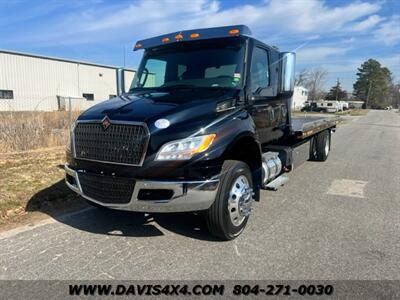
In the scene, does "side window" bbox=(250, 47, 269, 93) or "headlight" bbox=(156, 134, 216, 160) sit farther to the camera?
"side window" bbox=(250, 47, 269, 93)

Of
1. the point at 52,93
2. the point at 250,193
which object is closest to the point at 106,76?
the point at 52,93

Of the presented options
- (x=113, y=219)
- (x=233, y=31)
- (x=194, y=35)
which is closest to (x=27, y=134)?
(x=113, y=219)

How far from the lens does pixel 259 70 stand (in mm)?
5602

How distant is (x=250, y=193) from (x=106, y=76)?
1996 inches

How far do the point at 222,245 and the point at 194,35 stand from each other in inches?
114

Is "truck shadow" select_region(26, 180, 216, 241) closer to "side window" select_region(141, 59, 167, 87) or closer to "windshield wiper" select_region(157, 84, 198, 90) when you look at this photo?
"windshield wiper" select_region(157, 84, 198, 90)

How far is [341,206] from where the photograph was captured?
20.1ft

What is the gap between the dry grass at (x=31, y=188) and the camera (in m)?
5.79

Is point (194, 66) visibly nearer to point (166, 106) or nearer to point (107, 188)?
point (166, 106)

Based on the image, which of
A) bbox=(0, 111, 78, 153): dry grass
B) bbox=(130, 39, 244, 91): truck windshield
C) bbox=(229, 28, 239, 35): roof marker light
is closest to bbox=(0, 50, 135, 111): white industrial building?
bbox=(0, 111, 78, 153): dry grass

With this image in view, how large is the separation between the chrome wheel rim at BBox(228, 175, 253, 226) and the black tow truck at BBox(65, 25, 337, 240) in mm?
12

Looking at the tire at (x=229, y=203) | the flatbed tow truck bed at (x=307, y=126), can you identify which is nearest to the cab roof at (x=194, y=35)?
the tire at (x=229, y=203)

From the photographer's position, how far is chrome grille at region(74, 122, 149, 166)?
4.10 metres

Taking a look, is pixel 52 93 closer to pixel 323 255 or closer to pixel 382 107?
pixel 323 255
